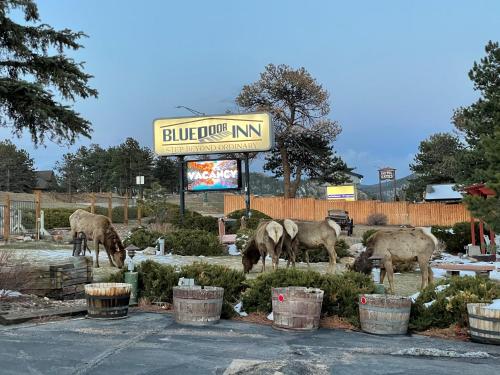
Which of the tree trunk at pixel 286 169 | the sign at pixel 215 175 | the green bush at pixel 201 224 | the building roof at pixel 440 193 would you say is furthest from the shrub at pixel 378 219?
the green bush at pixel 201 224

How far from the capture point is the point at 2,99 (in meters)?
12.3

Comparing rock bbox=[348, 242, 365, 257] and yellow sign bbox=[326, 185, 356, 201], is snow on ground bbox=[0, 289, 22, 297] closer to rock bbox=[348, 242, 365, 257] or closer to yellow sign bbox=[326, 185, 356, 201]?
rock bbox=[348, 242, 365, 257]

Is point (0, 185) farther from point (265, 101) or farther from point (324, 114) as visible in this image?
point (324, 114)

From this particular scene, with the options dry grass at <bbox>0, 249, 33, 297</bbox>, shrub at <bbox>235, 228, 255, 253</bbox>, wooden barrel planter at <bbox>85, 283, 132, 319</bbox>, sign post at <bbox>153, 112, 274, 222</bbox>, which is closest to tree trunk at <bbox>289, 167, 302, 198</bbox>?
sign post at <bbox>153, 112, 274, 222</bbox>

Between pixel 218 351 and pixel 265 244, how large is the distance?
25.2 feet

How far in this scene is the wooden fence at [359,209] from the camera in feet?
149

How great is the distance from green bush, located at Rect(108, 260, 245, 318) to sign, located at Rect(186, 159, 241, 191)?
19.5 metres

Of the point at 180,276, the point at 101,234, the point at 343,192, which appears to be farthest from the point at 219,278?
the point at 343,192

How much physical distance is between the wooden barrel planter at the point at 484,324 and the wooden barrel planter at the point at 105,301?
17.7 feet

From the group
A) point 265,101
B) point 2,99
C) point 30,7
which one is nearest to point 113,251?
point 2,99

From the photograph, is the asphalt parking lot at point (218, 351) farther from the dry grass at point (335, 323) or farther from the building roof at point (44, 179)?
the building roof at point (44, 179)

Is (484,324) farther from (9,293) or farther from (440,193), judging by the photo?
(440,193)

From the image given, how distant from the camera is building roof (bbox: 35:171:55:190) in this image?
301 feet

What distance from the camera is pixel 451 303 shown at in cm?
782
